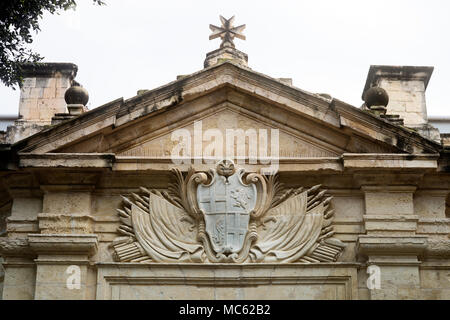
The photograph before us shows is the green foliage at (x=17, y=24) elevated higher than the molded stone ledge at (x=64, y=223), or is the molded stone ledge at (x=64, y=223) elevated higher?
the green foliage at (x=17, y=24)

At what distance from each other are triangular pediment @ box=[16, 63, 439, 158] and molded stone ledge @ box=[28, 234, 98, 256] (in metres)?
1.18

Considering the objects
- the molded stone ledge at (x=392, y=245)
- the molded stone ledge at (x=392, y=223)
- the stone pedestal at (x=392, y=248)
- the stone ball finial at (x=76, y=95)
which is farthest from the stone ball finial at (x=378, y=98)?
the stone ball finial at (x=76, y=95)

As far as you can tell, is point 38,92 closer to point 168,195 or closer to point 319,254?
point 168,195

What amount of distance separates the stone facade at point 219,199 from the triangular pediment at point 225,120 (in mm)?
18

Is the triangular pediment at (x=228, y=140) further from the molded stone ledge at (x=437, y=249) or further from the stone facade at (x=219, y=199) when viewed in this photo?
the molded stone ledge at (x=437, y=249)

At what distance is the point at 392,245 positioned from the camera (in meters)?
11.0

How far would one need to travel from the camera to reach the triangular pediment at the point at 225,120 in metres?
11.4

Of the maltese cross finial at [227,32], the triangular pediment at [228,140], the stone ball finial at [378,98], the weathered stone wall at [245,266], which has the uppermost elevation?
the maltese cross finial at [227,32]

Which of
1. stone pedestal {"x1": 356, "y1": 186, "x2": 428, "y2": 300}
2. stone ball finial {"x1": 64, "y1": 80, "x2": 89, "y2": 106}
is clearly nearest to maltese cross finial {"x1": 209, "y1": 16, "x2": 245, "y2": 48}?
stone ball finial {"x1": 64, "y1": 80, "x2": 89, "y2": 106}

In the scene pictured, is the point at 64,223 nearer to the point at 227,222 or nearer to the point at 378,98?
the point at 227,222

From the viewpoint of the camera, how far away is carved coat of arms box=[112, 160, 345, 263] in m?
11.1

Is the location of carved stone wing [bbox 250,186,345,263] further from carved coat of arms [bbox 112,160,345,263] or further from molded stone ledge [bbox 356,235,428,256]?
molded stone ledge [bbox 356,235,428,256]

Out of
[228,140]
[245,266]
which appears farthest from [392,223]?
[228,140]

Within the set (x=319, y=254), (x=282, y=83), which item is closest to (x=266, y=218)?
(x=319, y=254)
